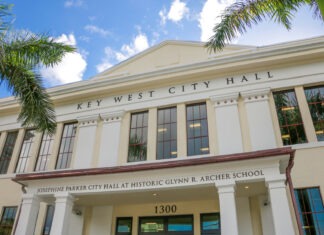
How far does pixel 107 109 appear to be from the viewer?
529 inches

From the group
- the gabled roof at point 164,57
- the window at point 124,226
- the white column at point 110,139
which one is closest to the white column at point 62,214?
the window at point 124,226

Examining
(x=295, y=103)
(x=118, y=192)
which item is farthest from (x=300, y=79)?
(x=118, y=192)

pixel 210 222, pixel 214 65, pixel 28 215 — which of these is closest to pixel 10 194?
pixel 28 215

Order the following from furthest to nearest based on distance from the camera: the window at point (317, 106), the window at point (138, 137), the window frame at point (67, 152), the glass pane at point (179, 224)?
the window frame at point (67, 152), the window at point (138, 137), the window at point (317, 106), the glass pane at point (179, 224)

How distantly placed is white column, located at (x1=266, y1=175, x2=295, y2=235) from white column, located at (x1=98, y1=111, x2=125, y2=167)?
647 centimetres

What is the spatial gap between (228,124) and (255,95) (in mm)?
1583

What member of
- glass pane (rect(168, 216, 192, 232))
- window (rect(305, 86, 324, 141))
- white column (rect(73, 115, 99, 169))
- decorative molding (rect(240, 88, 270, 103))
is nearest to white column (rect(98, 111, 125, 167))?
white column (rect(73, 115, 99, 169))

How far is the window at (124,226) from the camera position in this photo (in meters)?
11.1

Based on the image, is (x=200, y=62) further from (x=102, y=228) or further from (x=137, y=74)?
(x=102, y=228)

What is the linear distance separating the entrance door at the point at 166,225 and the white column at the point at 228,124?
280 centimetres

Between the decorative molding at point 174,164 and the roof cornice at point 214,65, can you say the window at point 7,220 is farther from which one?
the roof cornice at point 214,65

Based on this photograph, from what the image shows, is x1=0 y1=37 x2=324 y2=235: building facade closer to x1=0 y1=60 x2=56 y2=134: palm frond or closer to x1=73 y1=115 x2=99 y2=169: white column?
x1=73 y1=115 x2=99 y2=169: white column

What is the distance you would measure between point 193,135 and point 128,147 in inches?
109

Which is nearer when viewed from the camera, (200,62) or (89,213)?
(89,213)
